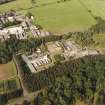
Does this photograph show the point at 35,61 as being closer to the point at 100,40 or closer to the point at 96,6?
the point at 100,40

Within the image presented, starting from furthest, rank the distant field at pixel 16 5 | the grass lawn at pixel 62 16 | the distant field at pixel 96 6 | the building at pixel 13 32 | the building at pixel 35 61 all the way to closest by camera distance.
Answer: the distant field at pixel 16 5 < the distant field at pixel 96 6 < the grass lawn at pixel 62 16 < the building at pixel 13 32 < the building at pixel 35 61

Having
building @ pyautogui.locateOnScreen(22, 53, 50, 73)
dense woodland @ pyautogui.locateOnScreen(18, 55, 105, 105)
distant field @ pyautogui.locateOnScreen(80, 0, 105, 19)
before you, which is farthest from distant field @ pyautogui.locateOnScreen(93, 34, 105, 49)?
building @ pyautogui.locateOnScreen(22, 53, 50, 73)

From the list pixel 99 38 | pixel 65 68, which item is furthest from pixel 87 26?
pixel 65 68

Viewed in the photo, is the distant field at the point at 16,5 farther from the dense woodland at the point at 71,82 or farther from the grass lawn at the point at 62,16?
the dense woodland at the point at 71,82

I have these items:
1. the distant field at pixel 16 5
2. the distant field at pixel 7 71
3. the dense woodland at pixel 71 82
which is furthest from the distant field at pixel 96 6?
the distant field at pixel 7 71

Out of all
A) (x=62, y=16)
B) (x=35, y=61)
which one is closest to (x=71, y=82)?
(x=35, y=61)

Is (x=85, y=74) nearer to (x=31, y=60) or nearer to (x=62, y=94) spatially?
(x=62, y=94)
